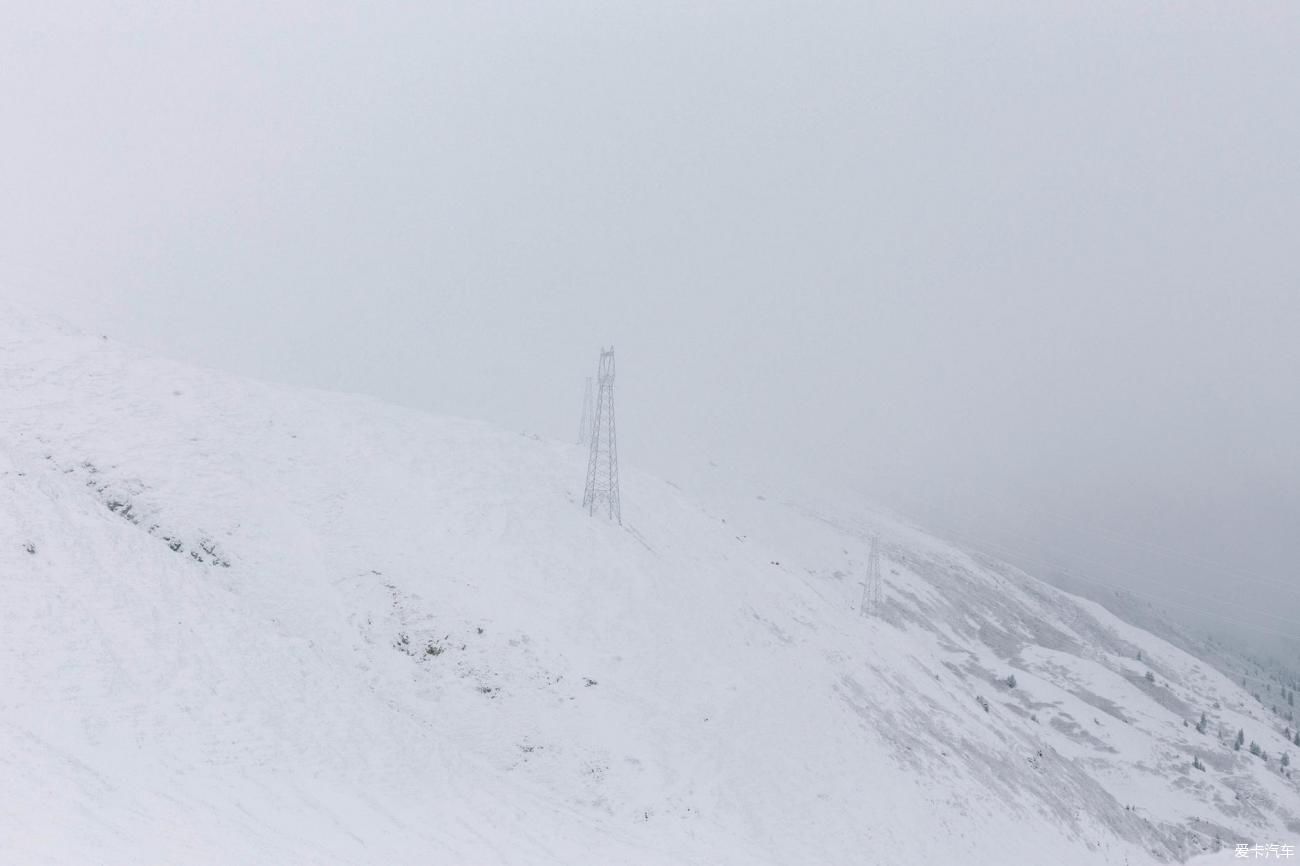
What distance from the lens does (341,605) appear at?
96.4 ft

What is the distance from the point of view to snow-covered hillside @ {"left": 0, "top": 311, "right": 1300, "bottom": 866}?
1911 cm

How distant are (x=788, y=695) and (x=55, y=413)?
32.1 metres

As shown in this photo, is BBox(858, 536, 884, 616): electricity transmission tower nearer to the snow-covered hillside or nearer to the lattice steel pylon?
the snow-covered hillside

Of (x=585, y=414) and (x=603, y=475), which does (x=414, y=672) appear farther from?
(x=585, y=414)

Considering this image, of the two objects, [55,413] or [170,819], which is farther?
[55,413]

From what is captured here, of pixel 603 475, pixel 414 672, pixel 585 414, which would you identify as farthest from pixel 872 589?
pixel 414 672

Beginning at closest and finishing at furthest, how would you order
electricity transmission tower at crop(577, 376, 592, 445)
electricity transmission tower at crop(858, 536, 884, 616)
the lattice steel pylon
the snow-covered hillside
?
the snow-covered hillside < the lattice steel pylon < electricity transmission tower at crop(577, 376, 592, 445) < electricity transmission tower at crop(858, 536, 884, 616)

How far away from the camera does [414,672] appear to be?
92.5 feet

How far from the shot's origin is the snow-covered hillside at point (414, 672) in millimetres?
19109

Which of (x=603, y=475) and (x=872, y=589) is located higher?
(x=603, y=475)

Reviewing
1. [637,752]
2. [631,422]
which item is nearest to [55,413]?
[637,752]

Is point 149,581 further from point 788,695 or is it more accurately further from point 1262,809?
point 1262,809

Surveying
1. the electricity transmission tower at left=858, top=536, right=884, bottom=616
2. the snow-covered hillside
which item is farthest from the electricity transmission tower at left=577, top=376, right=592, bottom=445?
the electricity transmission tower at left=858, top=536, right=884, bottom=616

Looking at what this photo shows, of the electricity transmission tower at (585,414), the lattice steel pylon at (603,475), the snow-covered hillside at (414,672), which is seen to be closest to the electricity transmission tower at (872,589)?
the snow-covered hillside at (414,672)
